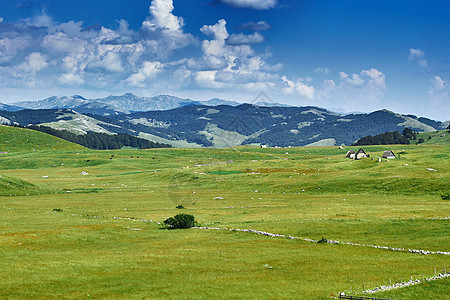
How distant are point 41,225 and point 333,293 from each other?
44935 millimetres

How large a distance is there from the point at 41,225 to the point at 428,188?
285 ft

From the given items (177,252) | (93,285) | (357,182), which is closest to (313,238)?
(177,252)

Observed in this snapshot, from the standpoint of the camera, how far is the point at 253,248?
43219 millimetres

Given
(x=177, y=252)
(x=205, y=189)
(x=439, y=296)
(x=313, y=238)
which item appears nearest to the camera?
(x=439, y=296)

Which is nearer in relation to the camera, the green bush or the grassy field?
the grassy field

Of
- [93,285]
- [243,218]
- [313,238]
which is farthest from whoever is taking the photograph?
[243,218]

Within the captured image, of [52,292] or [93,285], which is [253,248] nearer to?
[93,285]

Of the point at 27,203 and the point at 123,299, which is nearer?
the point at 123,299

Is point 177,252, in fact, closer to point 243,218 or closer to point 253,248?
point 253,248

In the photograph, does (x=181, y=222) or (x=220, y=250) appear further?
(x=181, y=222)

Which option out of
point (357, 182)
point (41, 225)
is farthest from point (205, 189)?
point (41, 225)

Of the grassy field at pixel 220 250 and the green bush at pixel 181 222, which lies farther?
the green bush at pixel 181 222

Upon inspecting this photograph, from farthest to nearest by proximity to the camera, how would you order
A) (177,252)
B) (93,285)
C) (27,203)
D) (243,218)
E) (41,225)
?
(27,203) → (243,218) → (41,225) → (177,252) → (93,285)

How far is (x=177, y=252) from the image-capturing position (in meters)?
41.2
